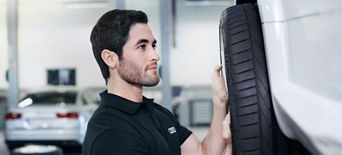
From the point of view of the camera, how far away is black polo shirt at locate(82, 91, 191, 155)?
5.97 feet

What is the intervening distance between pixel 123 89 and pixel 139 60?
16cm

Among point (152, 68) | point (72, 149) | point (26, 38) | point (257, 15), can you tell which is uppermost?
point (26, 38)

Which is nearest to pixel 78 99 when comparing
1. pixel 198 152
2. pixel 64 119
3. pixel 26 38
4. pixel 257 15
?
pixel 64 119

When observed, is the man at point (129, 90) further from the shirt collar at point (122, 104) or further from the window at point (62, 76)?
the window at point (62, 76)

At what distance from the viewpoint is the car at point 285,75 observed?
4.14 feet

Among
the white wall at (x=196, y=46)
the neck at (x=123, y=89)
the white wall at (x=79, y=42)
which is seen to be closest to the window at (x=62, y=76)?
the white wall at (x=79, y=42)

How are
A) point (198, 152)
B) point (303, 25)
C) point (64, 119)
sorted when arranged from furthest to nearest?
point (64, 119) → point (198, 152) → point (303, 25)

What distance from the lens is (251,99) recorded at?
62.2 inches

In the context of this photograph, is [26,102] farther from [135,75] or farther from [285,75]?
[285,75]

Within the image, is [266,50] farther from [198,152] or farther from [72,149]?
[72,149]

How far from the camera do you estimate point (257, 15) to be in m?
1.74

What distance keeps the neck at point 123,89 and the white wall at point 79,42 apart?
29.9 ft

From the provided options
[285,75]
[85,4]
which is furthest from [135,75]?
[85,4]

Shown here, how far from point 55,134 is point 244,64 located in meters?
6.93
